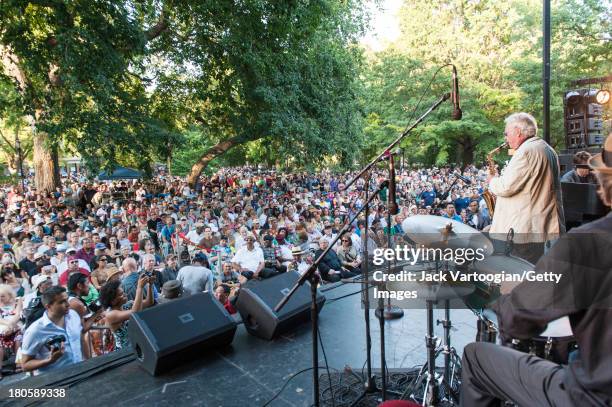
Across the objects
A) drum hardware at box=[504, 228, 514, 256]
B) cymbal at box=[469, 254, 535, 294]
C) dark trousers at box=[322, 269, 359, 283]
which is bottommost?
dark trousers at box=[322, 269, 359, 283]

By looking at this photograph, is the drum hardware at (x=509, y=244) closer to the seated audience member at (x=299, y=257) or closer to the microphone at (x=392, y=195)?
the microphone at (x=392, y=195)

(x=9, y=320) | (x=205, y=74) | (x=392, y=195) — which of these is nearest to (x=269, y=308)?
(x=392, y=195)

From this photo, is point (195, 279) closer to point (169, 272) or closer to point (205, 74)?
point (169, 272)

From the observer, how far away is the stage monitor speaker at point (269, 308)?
11.3ft

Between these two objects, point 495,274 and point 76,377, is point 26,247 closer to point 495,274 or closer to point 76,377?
point 76,377

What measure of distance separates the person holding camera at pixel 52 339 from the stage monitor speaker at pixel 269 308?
56.2 inches

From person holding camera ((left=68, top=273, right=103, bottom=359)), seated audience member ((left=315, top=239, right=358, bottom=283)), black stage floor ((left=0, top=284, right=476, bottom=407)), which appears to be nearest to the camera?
black stage floor ((left=0, top=284, right=476, bottom=407))

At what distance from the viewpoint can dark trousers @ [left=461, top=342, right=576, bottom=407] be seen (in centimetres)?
134

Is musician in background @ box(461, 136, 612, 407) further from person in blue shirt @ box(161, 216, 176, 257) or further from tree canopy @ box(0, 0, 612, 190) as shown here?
person in blue shirt @ box(161, 216, 176, 257)

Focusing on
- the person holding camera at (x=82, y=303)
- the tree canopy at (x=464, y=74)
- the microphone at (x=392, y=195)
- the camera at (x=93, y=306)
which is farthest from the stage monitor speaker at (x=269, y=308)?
the tree canopy at (x=464, y=74)

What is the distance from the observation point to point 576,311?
116cm

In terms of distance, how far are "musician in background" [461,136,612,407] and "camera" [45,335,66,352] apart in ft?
10.9

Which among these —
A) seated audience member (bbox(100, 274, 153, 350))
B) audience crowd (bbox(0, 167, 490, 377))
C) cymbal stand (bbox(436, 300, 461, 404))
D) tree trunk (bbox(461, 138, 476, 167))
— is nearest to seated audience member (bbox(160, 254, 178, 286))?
audience crowd (bbox(0, 167, 490, 377))

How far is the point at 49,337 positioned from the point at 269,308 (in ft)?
5.87
